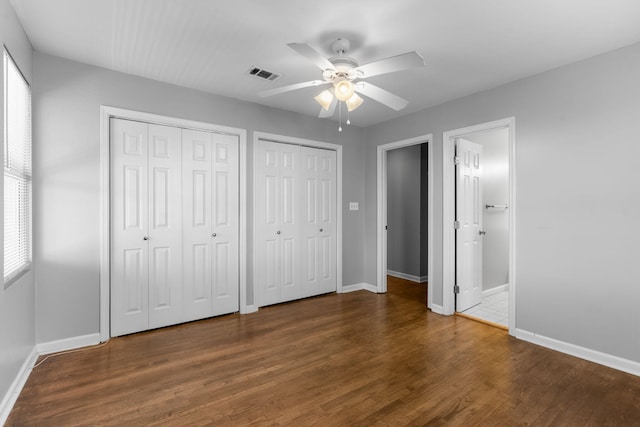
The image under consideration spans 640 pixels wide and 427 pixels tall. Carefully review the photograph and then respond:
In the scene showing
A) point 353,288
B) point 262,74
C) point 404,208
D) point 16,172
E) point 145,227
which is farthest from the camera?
point 404,208

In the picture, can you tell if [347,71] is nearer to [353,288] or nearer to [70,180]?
[70,180]

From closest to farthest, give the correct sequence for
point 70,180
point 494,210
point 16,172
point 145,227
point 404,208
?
point 16,172, point 70,180, point 145,227, point 494,210, point 404,208

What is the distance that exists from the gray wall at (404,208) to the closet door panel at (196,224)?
133 inches

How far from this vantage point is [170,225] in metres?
3.34

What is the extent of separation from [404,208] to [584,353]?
11.1 feet

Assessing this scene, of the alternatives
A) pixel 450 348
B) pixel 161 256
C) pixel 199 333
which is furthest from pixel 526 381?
pixel 161 256

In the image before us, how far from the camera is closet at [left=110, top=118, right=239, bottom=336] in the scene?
3.08 metres

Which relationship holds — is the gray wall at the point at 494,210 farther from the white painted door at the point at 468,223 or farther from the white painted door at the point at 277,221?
the white painted door at the point at 277,221

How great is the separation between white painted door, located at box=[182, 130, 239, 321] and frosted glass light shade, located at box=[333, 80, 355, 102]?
1806mm

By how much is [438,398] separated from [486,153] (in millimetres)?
3312

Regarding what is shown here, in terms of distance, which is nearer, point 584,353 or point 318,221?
point 584,353

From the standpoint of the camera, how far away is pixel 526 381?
2.32 m

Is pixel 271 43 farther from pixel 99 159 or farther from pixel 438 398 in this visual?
pixel 438 398

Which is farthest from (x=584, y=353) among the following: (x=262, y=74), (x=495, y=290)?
(x=262, y=74)
